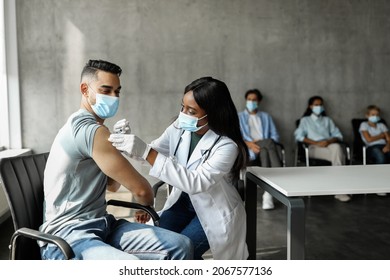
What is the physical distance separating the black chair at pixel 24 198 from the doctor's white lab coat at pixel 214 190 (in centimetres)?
45

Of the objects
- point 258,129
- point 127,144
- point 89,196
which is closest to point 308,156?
point 258,129

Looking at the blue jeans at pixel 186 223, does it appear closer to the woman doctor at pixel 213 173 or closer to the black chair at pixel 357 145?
the woman doctor at pixel 213 173

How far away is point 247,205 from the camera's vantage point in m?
2.25

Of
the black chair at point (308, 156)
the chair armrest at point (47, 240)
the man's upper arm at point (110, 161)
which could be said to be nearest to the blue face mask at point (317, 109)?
the black chair at point (308, 156)

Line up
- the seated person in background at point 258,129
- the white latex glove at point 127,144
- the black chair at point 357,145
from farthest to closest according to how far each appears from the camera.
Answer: the black chair at point 357,145
the seated person in background at point 258,129
the white latex glove at point 127,144

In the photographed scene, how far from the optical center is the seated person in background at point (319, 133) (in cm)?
446

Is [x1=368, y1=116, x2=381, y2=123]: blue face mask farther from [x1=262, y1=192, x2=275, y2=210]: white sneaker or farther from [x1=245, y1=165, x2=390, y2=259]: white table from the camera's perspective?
[x1=245, y1=165, x2=390, y2=259]: white table

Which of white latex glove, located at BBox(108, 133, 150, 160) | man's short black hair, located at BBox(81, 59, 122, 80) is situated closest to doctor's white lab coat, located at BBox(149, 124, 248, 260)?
white latex glove, located at BBox(108, 133, 150, 160)

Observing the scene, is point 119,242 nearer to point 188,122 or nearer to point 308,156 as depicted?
point 188,122

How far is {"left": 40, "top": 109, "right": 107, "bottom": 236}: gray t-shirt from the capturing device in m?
1.42

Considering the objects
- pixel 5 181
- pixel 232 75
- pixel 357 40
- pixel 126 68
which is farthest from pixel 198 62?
pixel 5 181

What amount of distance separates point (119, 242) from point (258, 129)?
3.27 metres

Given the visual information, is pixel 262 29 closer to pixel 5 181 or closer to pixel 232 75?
pixel 232 75

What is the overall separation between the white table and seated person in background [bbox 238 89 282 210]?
1.95 m
